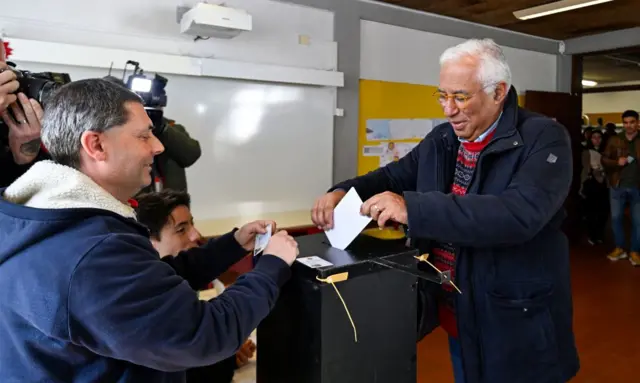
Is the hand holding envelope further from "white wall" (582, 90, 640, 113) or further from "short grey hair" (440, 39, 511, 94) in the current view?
"white wall" (582, 90, 640, 113)

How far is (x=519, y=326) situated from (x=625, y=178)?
15.7 ft

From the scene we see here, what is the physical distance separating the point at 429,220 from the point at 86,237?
2.37ft

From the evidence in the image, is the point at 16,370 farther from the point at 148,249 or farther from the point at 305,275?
the point at 305,275

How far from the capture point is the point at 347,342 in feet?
3.05

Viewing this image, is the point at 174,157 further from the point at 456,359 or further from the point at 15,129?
the point at 456,359

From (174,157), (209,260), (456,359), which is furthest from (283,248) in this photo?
(174,157)

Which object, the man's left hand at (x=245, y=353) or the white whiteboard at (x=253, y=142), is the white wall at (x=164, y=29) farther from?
the man's left hand at (x=245, y=353)

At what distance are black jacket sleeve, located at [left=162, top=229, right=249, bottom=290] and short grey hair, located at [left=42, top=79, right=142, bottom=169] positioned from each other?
465 mm

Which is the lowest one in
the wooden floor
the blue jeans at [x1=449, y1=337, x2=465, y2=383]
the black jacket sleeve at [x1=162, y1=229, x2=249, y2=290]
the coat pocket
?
the wooden floor

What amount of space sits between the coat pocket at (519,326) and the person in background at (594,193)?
5583 mm

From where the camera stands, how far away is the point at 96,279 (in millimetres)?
736

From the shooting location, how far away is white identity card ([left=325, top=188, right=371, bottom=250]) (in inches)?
43.5

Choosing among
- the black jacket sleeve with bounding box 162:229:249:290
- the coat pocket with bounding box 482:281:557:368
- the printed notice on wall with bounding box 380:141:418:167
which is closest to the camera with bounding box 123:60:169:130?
the black jacket sleeve with bounding box 162:229:249:290

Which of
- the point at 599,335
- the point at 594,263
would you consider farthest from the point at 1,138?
the point at 594,263
